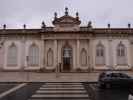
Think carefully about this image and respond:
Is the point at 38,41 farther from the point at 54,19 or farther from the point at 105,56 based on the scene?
the point at 105,56

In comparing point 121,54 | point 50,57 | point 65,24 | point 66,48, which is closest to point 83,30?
point 65,24

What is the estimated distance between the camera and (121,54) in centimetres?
3653

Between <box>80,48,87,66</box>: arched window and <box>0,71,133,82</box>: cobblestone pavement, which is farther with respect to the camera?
<box>80,48,87,66</box>: arched window

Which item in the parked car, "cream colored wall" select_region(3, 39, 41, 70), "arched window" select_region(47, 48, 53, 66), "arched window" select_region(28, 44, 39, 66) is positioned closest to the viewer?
the parked car

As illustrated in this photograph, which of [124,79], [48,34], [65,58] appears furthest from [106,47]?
[124,79]

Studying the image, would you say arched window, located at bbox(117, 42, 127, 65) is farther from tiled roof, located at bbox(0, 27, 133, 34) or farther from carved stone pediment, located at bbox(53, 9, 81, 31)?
carved stone pediment, located at bbox(53, 9, 81, 31)

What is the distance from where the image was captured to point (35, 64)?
36844 millimetres

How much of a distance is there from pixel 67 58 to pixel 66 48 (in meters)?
1.63

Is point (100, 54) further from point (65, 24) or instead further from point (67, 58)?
point (65, 24)

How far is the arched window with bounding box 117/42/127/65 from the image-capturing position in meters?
36.4

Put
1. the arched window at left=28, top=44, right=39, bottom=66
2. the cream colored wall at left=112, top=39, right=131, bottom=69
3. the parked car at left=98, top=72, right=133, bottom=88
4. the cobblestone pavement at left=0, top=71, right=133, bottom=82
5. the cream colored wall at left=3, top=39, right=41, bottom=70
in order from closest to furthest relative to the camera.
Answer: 1. the parked car at left=98, top=72, right=133, bottom=88
2. the cobblestone pavement at left=0, top=71, right=133, bottom=82
3. the cream colored wall at left=112, top=39, right=131, bottom=69
4. the cream colored wall at left=3, top=39, right=41, bottom=70
5. the arched window at left=28, top=44, right=39, bottom=66

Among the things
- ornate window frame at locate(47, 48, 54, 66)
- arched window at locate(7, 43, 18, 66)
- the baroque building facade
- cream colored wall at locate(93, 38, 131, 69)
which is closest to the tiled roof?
the baroque building facade

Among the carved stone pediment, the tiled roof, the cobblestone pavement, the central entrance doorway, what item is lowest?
the cobblestone pavement

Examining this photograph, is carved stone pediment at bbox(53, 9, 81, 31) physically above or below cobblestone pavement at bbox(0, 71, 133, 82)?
above
